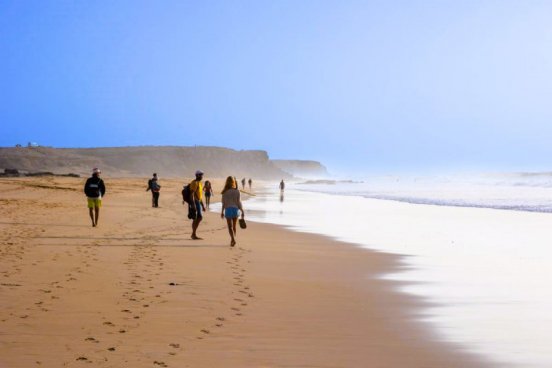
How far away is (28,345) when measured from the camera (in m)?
6.48

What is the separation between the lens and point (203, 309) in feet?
28.3

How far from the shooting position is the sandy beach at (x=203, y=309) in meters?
6.42

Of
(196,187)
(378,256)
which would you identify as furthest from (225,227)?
(378,256)

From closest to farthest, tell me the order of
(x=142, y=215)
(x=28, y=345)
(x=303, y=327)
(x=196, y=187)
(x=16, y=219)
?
(x=28, y=345) → (x=303, y=327) → (x=196, y=187) → (x=16, y=219) → (x=142, y=215)

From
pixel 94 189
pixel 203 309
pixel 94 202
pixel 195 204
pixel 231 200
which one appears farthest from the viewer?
pixel 94 202

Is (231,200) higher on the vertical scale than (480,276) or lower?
higher

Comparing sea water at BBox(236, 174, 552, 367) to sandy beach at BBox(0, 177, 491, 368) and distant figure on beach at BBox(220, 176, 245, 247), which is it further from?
distant figure on beach at BBox(220, 176, 245, 247)

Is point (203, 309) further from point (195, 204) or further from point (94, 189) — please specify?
point (94, 189)

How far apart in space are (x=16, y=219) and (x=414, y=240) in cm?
1433

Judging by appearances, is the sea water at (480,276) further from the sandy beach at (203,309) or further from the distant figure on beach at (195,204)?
the distant figure on beach at (195,204)

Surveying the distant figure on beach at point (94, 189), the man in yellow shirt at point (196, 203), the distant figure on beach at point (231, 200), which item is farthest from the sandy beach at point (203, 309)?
the distant figure on beach at point (94, 189)

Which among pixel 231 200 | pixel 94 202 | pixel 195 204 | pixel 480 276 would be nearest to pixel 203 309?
pixel 480 276

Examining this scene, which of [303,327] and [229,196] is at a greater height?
[229,196]

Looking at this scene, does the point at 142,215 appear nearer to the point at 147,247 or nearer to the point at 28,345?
the point at 147,247
